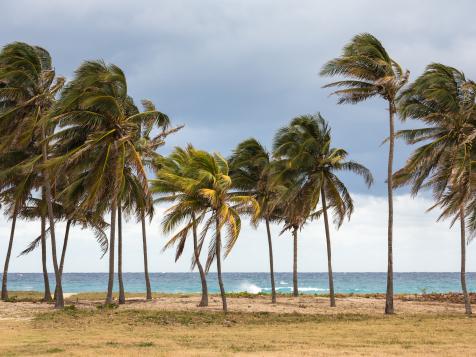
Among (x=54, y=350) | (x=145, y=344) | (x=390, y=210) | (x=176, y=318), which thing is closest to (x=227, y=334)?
(x=145, y=344)

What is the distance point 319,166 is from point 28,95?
1583 centimetres

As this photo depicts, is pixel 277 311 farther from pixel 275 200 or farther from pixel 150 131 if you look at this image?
pixel 150 131

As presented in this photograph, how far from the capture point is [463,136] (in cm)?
2862

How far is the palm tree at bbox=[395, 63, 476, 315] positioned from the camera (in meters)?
27.5

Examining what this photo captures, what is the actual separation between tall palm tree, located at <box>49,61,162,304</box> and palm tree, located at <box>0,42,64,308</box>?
1341mm

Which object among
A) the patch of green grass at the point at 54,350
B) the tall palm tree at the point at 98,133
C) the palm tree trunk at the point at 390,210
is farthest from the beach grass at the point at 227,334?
the tall palm tree at the point at 98,133

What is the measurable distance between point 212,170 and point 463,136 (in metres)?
12.7

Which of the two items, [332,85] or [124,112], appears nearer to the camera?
[332,85]

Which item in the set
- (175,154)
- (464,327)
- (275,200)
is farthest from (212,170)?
(464,327)

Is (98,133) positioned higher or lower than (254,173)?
higher

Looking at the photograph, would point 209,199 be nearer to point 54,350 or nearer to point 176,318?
point 176,318

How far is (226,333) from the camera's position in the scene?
18.5 metres

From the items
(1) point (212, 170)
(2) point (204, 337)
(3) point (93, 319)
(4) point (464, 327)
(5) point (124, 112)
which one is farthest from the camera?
(5) point (124, 112)

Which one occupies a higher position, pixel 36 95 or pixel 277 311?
pixel 36 95
